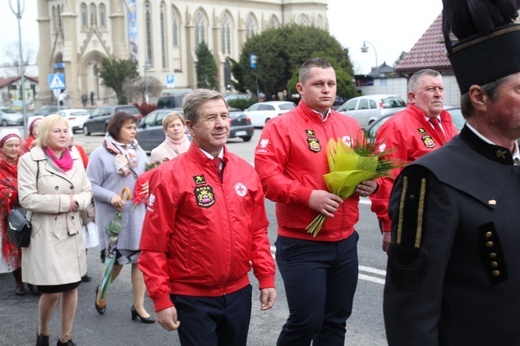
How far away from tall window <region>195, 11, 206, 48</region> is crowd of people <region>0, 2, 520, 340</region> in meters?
77.9

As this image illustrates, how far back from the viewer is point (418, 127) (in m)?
5.21

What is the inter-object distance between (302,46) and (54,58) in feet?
122

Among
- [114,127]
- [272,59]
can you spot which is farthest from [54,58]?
[114,127]

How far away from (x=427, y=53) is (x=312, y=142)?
23768mm

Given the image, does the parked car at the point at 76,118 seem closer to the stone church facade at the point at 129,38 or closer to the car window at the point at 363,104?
the car window at the point at 363,104

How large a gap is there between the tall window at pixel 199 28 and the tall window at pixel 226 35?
10.6 ft

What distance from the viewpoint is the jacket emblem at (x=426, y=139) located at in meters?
5.17

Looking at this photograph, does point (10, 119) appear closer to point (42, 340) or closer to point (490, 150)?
point (42, 340)

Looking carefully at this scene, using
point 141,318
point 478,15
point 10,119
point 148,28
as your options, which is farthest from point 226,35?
point 478,15

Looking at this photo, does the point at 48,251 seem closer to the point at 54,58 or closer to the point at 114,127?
the point at 114,127

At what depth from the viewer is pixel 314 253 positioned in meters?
4.38

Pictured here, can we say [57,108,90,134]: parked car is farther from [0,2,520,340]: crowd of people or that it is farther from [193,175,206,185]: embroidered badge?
[193,175,206,185]: embroidered badge

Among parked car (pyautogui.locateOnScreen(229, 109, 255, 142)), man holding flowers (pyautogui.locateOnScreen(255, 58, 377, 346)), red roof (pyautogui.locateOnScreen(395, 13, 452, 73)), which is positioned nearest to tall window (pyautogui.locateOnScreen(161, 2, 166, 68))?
parked car (pyautogui.locateOnScreen(229, 109, 255, 142))

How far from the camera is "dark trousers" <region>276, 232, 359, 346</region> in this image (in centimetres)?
428
